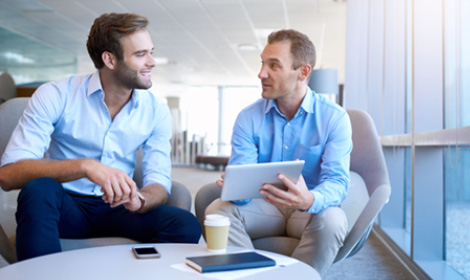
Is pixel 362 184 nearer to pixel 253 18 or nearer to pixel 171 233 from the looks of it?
pixel 171 233

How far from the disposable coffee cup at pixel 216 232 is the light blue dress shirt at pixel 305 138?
500 mm

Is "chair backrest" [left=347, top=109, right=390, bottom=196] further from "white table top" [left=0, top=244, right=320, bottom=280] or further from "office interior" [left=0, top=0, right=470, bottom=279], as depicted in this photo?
"white table top" [left=0, top=244, right=320, bottom=280]

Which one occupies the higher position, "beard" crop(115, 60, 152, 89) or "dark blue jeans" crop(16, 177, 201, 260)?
"beard" crop(115, 60, 152, 89)

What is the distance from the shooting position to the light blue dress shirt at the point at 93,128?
171cm

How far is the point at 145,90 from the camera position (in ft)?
6.47

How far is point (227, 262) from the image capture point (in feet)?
3.49

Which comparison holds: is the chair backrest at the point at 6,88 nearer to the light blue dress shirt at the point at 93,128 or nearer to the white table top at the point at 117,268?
the light blue dress shirt at the point at 93,128

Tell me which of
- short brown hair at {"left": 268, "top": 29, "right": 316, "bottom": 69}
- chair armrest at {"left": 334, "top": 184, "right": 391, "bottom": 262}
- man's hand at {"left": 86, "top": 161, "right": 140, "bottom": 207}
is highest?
short brown hair at {"left": 268, "top": 29, "right": 316, "bottom": 69}

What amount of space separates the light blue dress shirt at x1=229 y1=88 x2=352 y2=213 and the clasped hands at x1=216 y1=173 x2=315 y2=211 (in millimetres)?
201

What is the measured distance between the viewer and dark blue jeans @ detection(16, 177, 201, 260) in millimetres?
1291

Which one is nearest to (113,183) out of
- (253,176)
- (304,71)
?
(253,176)

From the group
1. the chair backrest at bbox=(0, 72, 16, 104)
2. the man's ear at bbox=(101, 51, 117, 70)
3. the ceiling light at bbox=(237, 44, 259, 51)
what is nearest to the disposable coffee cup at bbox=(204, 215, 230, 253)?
the man's ear at bbox=(101, 51, 117, 70)

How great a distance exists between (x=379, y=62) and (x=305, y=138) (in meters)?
2.06

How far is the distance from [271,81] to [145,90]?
52 centimetres
